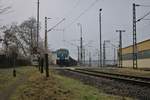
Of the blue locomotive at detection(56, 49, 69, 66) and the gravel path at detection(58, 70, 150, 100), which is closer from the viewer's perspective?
the gravel path at detection(58, 70, 150, 100)

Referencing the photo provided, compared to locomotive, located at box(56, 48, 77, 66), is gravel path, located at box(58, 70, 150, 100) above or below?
below

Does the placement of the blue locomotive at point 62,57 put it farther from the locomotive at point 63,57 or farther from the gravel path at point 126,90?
the gravel path at point 126,90

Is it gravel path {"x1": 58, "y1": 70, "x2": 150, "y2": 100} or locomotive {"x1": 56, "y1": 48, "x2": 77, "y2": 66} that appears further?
locomotive {"x1": 56, "y1": 48, "x2": 77, "y2": 66}

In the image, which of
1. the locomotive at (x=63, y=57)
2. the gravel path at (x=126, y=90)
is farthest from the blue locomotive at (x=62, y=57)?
the gravel path at (x=126, y=90)

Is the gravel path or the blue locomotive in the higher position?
the blue locomotive

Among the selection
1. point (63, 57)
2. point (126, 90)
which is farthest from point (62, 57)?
point (126, 90)

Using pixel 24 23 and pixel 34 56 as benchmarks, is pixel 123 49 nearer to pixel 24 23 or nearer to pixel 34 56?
pixel 24 23

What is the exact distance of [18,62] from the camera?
9506 cm

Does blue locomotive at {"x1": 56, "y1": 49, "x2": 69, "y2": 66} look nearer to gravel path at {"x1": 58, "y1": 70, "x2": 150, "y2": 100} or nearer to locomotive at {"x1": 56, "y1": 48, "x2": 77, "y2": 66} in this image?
locomotive at {"x1": 56, "y1": 48, "x2": 77, "y2": 66}

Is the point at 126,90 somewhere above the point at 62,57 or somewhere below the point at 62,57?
below

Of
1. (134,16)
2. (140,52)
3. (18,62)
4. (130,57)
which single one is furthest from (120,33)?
(134,16)

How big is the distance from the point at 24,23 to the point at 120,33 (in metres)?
37.7

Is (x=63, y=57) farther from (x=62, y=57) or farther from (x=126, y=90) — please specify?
(x=126, y=90)

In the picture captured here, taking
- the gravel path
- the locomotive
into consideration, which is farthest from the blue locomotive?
the gravel path
